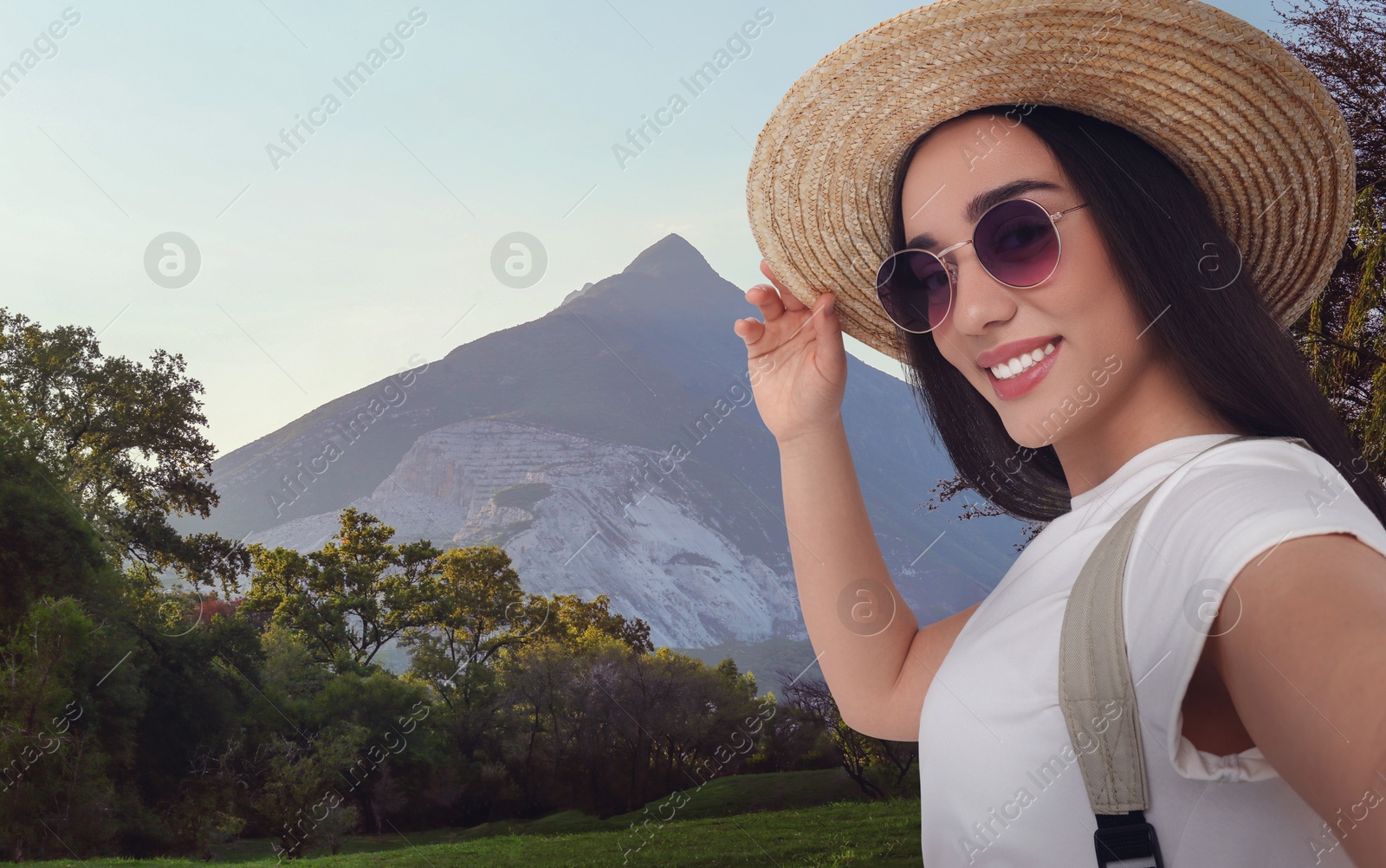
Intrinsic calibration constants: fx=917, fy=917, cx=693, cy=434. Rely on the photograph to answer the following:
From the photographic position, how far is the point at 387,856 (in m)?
16.0

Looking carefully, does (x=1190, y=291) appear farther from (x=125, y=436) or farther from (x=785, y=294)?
(x=125, y=436)

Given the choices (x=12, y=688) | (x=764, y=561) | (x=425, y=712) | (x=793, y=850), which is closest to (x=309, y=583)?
(x=425, y=712)

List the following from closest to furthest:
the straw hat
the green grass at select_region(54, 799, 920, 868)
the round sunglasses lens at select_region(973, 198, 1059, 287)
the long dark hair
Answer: the long dark hair
the round sunglasses lens at select_region(973, 198, 1059, 287)
the straw hat
the green grass at select_region(54, 799, 920, 868)

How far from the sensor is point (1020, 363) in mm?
1212

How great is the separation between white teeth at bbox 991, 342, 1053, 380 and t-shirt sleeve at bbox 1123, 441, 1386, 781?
345 mm

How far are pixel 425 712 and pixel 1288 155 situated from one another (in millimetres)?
25388

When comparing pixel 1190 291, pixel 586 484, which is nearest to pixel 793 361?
pixel 1190 291

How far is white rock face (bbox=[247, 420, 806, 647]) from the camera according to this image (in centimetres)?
7512

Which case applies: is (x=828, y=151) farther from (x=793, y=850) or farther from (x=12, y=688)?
(x=12, y=688)

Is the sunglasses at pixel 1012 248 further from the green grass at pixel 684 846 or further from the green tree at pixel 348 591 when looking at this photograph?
the green tree at pixel 348 591

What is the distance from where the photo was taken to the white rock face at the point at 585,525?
75.1 meters

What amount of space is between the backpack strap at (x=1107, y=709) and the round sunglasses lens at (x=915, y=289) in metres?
0.60

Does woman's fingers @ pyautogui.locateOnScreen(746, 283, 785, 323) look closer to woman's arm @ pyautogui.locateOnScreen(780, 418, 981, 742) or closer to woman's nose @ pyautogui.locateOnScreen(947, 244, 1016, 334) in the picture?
woman's arm @ pyautogui.locateOnScreen(780, 418, 981, 742)

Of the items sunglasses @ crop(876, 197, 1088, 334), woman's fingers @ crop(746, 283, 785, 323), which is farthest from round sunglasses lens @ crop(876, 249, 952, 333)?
woman's fingers @ crop(746, 283, 785, 323)
